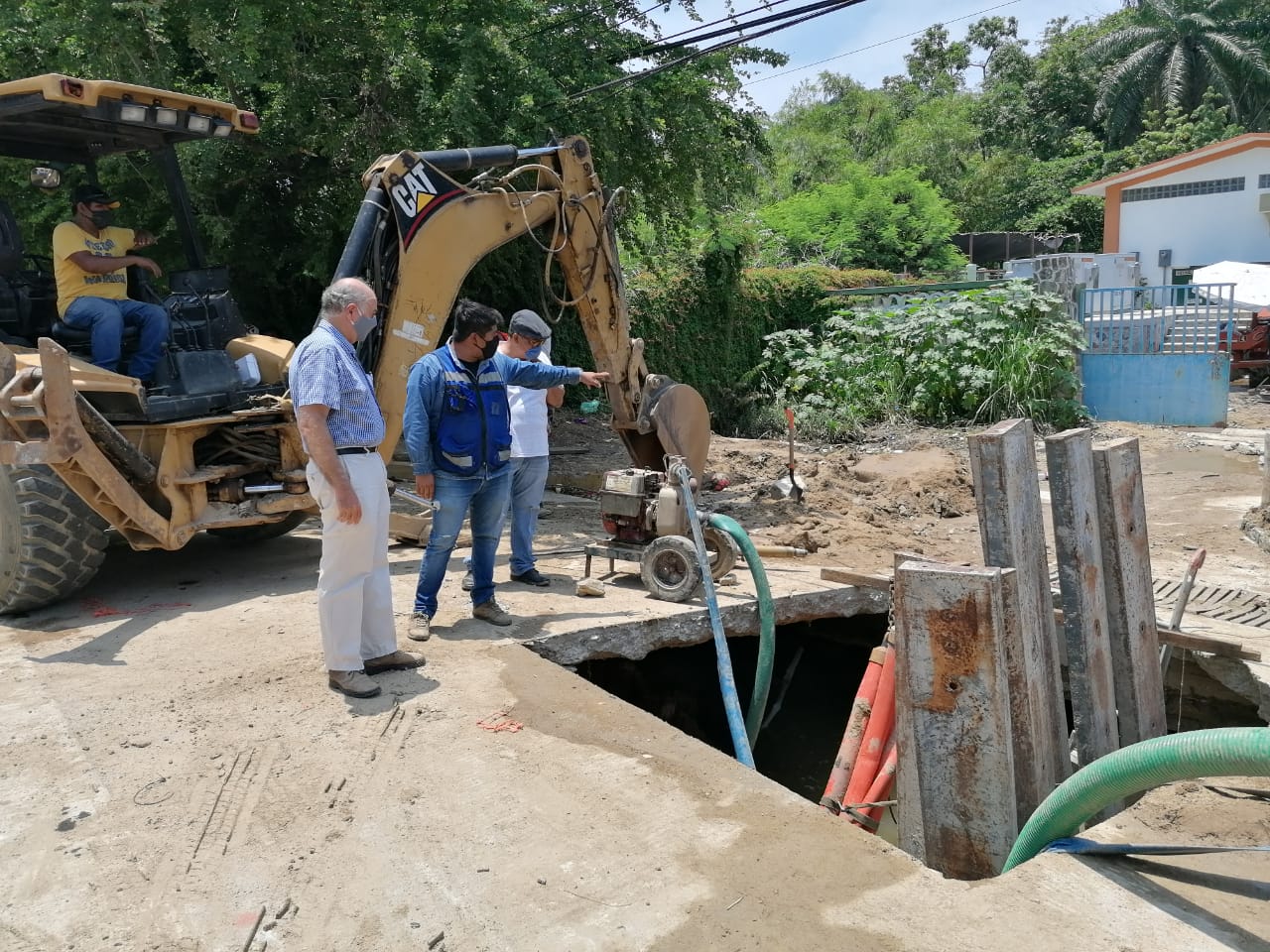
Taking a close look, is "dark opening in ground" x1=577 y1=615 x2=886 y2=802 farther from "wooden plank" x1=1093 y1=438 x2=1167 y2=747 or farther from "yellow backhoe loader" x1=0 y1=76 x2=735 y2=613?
"wooden plank" x1=1093 y1=438 x2=1167 y2=747

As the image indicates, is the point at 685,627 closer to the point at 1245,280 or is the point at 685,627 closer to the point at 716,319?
the point at 716,319

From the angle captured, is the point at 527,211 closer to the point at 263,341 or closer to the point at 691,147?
the point at 263,341

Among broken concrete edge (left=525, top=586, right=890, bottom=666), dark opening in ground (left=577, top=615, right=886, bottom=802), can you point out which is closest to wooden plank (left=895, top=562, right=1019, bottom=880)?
broken concrete edge (left=525, top=586, right=890, bottom=666)

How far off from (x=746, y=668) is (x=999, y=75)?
43.3 meters

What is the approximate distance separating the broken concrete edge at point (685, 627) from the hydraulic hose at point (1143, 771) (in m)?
2.72

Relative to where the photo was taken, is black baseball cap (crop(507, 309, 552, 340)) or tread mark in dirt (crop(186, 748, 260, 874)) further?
black baseball cap (crop(507, 309, 552, 340))

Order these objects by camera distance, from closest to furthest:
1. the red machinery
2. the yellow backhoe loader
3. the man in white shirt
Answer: the yellow backhoe loader < the man in white shirt < the red machinery

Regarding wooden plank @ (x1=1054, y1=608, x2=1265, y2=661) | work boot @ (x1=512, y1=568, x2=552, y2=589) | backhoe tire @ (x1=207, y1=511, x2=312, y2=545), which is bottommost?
wooden plank @ (x1=1054, y1=608, x2=1265, y2=661)

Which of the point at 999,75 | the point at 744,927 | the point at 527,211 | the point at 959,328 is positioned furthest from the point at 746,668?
the point at 999,75

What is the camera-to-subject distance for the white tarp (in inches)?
856

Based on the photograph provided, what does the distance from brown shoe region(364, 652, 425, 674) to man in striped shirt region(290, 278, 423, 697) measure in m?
0.09

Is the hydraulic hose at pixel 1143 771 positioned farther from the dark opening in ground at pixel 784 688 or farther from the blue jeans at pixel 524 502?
the blue jeans at pixel 524 502

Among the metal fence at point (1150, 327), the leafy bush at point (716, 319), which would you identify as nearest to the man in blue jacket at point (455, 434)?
the leafy bush at point (716, 319)

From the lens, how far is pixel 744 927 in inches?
111
